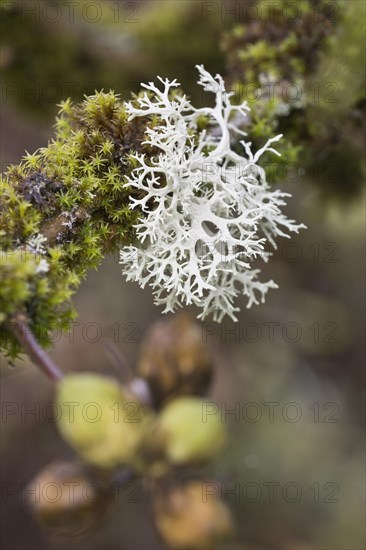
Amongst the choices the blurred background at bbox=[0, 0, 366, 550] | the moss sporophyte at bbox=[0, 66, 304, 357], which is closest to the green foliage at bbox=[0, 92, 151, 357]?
the moss sporophyte at bbox=[0, 66, 304, 357]

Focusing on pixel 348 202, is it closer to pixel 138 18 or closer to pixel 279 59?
pixel 279 59

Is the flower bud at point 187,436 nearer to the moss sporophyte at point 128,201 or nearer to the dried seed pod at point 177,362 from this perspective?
the dried seed pod at point 177,362

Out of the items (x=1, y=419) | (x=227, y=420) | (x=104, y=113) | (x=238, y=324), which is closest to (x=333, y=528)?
(x=227, y=420)

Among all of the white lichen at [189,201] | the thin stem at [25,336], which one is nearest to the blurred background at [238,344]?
the white lichen at [189,201]

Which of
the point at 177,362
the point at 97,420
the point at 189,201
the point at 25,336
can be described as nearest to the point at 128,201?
the point at 189,201

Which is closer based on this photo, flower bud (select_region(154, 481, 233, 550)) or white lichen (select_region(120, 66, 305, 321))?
white lichen (select_region(120, 66, 305, 321))

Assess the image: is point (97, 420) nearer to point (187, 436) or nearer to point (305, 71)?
point (187, 436)

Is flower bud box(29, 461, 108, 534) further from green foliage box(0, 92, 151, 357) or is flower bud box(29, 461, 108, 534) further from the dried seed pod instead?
green foliage box(0, 92, 151, 357)

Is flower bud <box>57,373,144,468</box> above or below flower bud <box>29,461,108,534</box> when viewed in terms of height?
above
